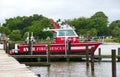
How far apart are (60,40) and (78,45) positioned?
2.02 m

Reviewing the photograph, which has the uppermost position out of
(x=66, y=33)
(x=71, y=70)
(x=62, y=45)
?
(x=66, y=33)

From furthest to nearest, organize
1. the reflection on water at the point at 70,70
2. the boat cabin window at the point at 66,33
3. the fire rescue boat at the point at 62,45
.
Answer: the boat cabin window at the point at 66,33, the fire rescue boat at the point at 62,45, the reflection on water at the point at 70,70

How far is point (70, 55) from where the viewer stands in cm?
4253

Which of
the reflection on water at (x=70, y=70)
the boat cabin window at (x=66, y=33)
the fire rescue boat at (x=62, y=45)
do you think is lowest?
the reflection on water at (x=70, y=70)

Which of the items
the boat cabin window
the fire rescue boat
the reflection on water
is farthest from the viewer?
the boat cabin window

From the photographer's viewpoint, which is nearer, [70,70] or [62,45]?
[70,70]

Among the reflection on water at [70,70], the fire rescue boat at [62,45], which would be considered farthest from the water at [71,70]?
the fire rescue boat at [62,45]

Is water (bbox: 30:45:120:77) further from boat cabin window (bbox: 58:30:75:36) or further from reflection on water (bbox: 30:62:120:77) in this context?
boat cabin window (bbox: 58:30:75:36)

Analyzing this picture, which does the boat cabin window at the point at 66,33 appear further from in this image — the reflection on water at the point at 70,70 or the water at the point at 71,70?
the reflection on water at the point at 70,70

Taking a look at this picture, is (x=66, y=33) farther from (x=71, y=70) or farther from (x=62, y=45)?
(x=71, y=70)

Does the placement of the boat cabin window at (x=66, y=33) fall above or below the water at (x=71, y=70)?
above

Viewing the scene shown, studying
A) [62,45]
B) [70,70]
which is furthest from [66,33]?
[70,70]

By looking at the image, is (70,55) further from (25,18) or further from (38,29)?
(25,18)

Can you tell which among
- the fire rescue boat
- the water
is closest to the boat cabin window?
the fire rescue boat
